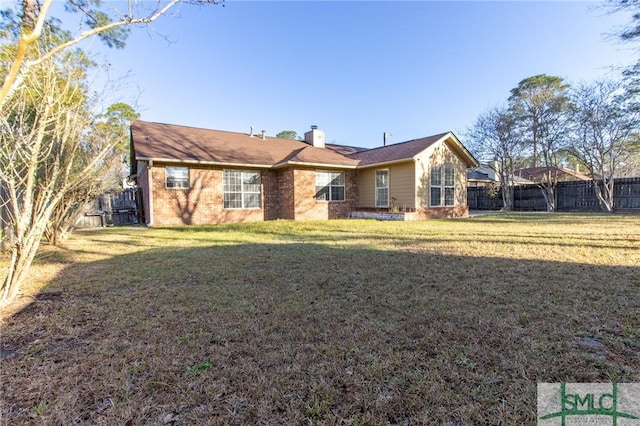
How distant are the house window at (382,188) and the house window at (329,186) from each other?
172 cm

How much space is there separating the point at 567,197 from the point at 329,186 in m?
15.3

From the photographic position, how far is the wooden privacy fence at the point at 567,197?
1634cm

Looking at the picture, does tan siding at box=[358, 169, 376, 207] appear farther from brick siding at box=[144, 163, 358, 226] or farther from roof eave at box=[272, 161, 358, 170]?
roof eave at box=[272, 161, 358, 170]

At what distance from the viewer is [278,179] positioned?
46.7 feet

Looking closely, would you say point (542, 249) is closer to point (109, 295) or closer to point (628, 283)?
point (628, 283)

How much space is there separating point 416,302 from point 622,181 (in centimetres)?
2034

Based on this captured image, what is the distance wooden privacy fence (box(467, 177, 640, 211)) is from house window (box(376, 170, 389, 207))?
428 inches

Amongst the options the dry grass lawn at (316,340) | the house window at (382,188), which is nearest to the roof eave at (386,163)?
the house window at (382,188)

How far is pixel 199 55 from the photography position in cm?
1093

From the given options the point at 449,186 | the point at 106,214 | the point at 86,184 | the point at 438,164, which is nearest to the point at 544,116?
the point at 449,186

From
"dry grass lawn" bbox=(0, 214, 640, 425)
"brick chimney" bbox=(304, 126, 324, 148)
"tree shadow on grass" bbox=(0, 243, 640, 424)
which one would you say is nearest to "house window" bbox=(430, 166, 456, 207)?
"brick chimney" bbox=(304, 126, 324, 148)

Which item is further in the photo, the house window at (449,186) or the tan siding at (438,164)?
the house window at (449,186)

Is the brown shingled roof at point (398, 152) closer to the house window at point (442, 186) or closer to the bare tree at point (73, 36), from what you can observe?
the house window at point (442, 186)

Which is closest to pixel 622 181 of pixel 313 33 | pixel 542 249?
pixel 542 249
